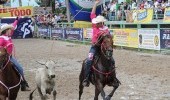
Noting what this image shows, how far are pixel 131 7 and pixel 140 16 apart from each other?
3.62 m

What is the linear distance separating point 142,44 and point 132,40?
1.20m

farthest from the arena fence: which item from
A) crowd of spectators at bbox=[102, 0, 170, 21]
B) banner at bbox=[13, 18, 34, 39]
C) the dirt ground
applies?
banner at bbox=[13, 18, 34, 39]

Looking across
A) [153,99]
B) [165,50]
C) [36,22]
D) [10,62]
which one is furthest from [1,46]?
[36,22]

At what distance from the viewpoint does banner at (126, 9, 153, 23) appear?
26.6 m

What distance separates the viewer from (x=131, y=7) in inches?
1223

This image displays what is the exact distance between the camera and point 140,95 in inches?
477

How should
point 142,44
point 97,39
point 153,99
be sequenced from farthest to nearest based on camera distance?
point 142,44
point 153,99
point 97,39

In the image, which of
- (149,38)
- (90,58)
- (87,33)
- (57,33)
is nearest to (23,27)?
(57,33)

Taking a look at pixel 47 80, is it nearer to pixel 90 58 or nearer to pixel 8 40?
pixel 90 58

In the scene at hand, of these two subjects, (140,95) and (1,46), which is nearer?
(1,46)

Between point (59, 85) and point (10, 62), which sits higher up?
point (10, 62)

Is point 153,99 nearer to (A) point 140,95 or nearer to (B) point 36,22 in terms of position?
(A) point 140,95

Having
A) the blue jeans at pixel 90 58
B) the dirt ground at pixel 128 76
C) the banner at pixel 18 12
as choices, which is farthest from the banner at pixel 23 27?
the blue jeans at pixel 90 58

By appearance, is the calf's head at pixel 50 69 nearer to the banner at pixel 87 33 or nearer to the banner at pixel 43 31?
the banner at pixel 87 33
